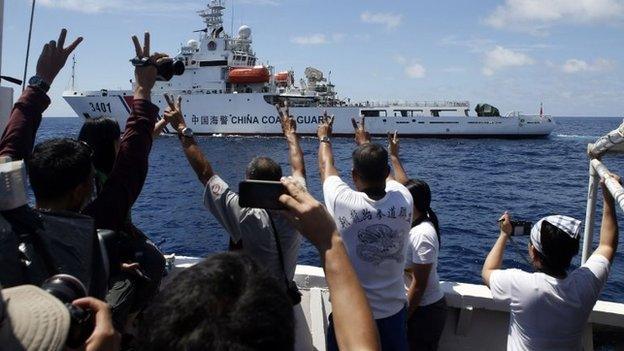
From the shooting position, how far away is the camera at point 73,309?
3.67ft

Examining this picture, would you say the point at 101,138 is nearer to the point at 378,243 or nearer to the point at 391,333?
the point at 378,243

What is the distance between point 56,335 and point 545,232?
1897mm

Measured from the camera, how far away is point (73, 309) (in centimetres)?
113

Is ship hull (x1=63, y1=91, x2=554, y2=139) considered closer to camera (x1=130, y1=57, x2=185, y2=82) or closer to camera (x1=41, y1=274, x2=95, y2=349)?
camera (x1=130, y1=57, x2=185, y2=82)

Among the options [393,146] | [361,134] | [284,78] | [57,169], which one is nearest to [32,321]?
[57,169]

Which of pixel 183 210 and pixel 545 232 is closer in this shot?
pixel 545 232

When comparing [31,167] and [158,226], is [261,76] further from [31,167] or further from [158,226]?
[31,167]

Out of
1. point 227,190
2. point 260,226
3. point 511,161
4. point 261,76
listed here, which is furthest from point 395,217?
point 261,76

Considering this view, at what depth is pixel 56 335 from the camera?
102 centimetres

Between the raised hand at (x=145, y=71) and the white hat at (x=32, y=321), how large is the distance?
4.53 feet

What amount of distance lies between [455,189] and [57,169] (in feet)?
74.1

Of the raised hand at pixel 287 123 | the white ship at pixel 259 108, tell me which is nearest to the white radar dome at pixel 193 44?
the white ship at pixel 259 108

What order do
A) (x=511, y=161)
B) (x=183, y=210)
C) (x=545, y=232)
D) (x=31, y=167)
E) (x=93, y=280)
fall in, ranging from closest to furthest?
(x=93, y=280) → (x=31, y=167) → (x=545, y=232) → (x=183, y=210) → (x=511, y=161)

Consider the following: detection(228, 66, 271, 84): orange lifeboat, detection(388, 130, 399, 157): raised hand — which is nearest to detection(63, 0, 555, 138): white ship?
detection(228, 66, 271, 84): orange lifeboat
